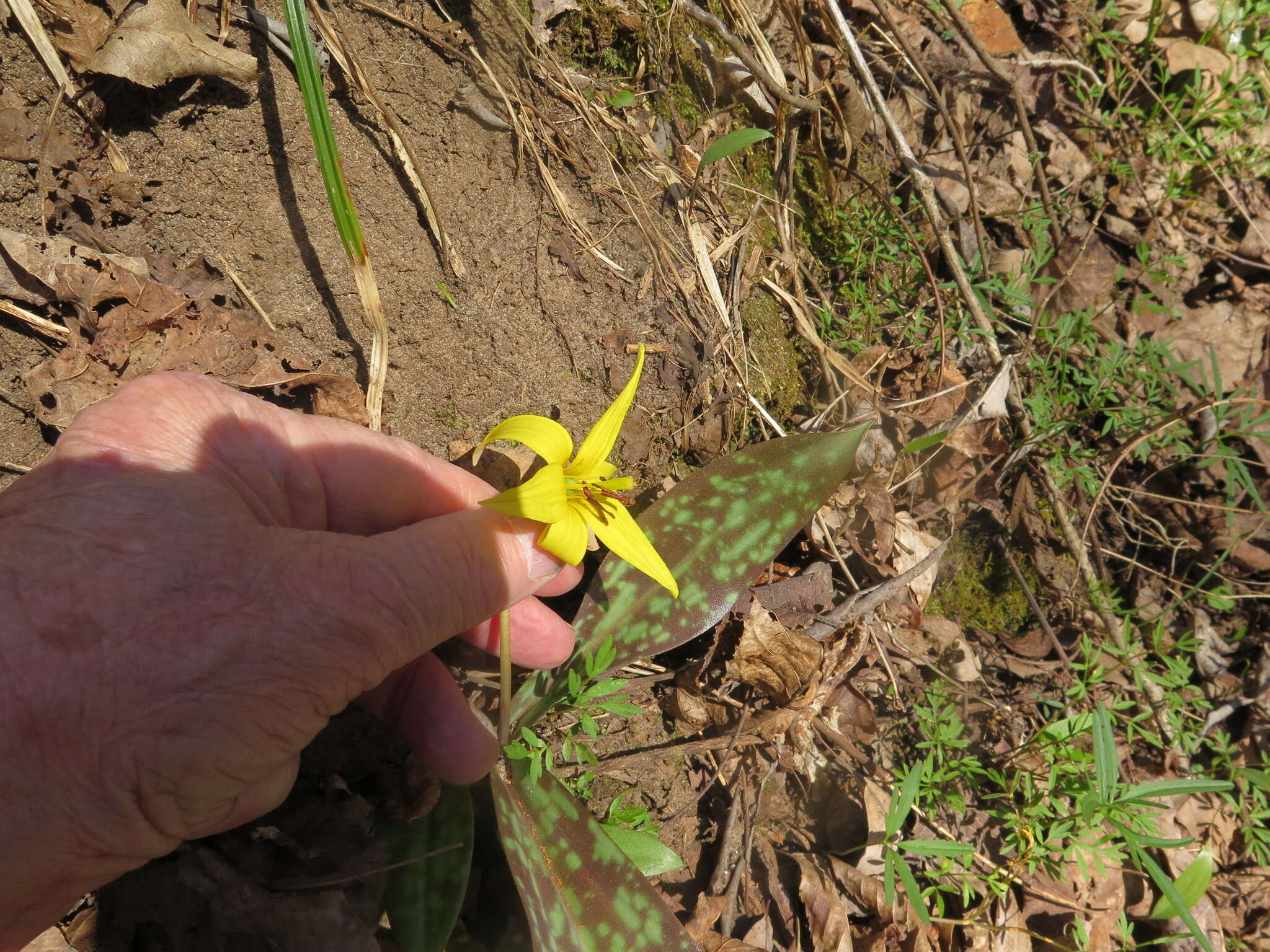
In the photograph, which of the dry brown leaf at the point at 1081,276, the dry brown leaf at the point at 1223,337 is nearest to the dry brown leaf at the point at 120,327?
the dry brown leaf at the point at 1081,276

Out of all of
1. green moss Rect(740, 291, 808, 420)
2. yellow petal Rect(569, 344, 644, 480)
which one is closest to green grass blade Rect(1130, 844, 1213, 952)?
green moss Rect(740, 291, 808, 420)

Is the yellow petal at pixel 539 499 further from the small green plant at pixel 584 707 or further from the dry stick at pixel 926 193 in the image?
the dry stick at pixel 926 193

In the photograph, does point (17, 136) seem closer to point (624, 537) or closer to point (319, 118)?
point (319, 118)

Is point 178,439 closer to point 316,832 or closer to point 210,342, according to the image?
point 210,342

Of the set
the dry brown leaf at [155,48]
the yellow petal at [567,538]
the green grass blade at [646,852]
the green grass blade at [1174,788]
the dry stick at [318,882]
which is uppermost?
the dry brown leaf at [155,48]

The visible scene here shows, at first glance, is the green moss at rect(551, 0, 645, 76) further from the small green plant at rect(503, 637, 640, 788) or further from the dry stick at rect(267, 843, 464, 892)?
the dry stick at rect(267, 843, 464, 892)

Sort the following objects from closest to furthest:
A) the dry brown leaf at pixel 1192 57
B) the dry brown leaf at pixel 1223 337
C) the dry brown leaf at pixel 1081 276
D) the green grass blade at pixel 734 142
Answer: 1. the green grass blade at pixel 734 142
2. the dry brown leaf at pixel 1081 276
3. the dry brown leaf at pixel 1223 337
4. the dry brown leaf at pixel 1192 57
